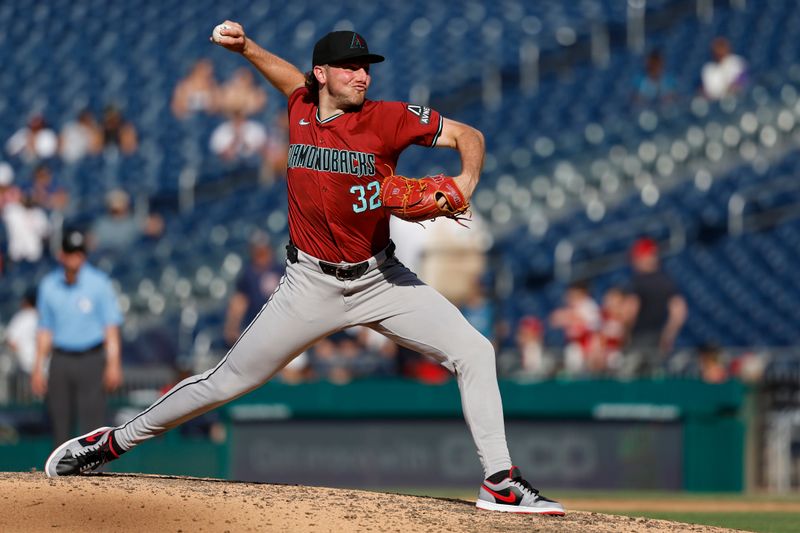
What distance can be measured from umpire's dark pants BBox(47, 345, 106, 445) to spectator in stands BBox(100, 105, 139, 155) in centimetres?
915

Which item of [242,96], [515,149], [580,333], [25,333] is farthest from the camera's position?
[242,96]

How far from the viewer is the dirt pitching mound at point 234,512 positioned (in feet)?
16.5

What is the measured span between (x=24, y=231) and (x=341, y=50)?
9.69 meters

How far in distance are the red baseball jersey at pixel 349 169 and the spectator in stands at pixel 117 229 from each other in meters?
8.84

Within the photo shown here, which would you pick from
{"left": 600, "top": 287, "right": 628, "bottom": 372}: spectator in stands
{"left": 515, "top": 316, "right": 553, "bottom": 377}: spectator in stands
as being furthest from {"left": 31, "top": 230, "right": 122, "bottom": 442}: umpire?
{"left": 600, "top": 287, "right": 628, "bottom": 372}: spectator in stands

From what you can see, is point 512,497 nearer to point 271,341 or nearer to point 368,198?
point 271,341

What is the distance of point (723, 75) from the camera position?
55.6 ft

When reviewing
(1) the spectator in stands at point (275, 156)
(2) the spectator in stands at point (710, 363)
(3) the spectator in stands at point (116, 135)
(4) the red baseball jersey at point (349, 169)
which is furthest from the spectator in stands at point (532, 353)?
(3) the spectator in stands at point (116, 135)

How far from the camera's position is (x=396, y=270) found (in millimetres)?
5453

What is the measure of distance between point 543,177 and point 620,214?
0.97 m

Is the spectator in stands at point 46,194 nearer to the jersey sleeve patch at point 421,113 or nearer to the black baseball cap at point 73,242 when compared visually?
the black baseball cap at point 73,242

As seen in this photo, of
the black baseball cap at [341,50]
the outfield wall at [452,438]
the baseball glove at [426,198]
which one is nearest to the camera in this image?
the baseball glove at [426,198]

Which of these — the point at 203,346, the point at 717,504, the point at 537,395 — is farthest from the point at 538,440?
the point at 203,346

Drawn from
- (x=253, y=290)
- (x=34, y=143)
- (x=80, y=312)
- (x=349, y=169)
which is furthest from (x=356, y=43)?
(x=34, y=143)
